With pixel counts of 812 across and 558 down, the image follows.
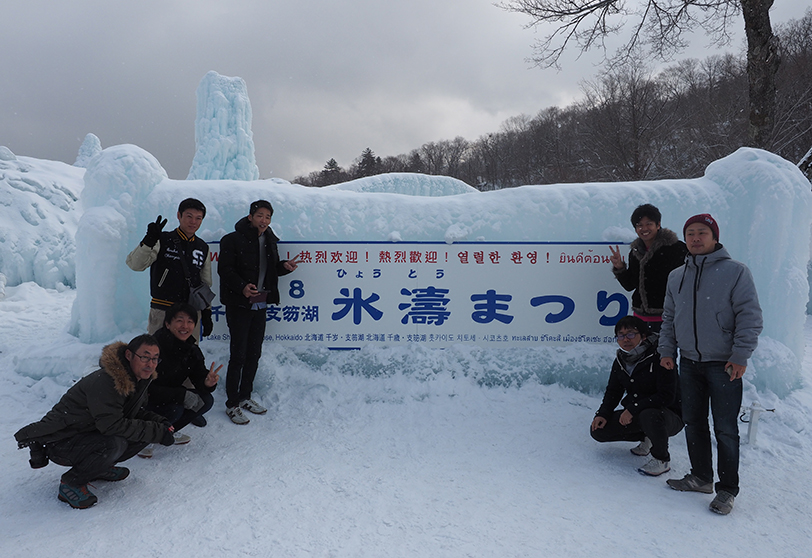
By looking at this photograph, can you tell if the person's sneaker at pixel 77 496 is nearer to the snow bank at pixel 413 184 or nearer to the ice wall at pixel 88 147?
the snow bank at pixel 413 184

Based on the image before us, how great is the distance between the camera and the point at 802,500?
2.61 metres

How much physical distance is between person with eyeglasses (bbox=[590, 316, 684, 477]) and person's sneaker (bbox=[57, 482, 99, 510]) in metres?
3.02

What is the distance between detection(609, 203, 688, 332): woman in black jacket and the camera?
10.3 feet

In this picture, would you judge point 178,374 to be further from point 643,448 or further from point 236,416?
point 643,448

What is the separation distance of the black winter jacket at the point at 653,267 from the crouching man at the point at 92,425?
322 centimetres

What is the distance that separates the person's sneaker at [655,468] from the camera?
9.26ft

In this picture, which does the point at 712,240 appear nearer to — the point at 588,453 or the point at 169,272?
the point at 588,453

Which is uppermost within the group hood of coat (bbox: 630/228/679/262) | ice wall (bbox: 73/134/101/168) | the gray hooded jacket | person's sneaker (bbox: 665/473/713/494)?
ice wall (bbox: 73/134/101/168)

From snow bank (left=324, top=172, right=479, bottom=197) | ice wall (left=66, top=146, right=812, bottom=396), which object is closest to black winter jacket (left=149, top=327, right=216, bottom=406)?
ice wall (left=66, top=146, right=812, bottom=396)

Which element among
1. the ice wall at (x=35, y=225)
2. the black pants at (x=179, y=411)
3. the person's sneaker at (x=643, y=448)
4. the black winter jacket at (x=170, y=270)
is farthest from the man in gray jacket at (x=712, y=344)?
the ice wall at (x=35, y=225)

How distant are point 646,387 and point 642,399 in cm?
8

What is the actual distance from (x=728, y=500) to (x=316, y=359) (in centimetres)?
306

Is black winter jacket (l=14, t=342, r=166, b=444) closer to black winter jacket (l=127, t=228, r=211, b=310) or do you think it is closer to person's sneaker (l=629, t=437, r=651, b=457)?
black winter jacket (l=127, t=228, r=211, b=310)

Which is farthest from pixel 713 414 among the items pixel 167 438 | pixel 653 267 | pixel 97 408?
pixel 97 408
